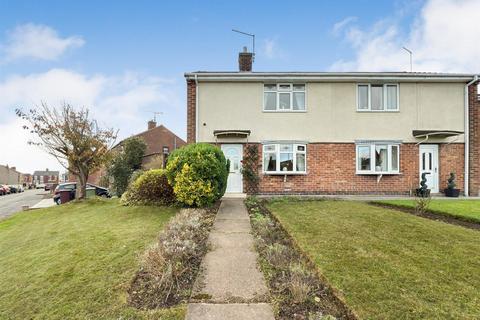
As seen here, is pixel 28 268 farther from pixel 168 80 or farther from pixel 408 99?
pixel 408 99

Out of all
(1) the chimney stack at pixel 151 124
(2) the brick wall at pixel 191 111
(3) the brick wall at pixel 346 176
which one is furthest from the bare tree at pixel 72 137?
(1) the chimney stack at pixel 151 124

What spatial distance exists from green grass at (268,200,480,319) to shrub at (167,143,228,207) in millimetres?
2422

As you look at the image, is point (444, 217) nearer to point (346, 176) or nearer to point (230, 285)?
point (346, 176)

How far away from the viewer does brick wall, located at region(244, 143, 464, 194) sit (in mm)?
12570

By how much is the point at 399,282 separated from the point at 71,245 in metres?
5.88

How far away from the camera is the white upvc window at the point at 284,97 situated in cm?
1284

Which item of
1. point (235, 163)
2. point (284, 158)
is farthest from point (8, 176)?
point (284, 158)

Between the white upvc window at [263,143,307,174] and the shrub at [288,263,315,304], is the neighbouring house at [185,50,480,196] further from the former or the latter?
the shrub at [288,263,315,304]

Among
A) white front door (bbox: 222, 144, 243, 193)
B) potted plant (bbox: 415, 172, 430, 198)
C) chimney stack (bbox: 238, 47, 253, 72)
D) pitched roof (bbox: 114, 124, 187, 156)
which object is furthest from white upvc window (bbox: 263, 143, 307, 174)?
pitched roof (bbox: 114, 124, 187, 156)

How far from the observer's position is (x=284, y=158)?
1273cm

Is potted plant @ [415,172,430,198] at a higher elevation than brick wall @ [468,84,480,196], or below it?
below

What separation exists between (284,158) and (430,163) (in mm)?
7074

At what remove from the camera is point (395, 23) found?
11672mm

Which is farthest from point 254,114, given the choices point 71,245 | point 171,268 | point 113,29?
point 171,268
